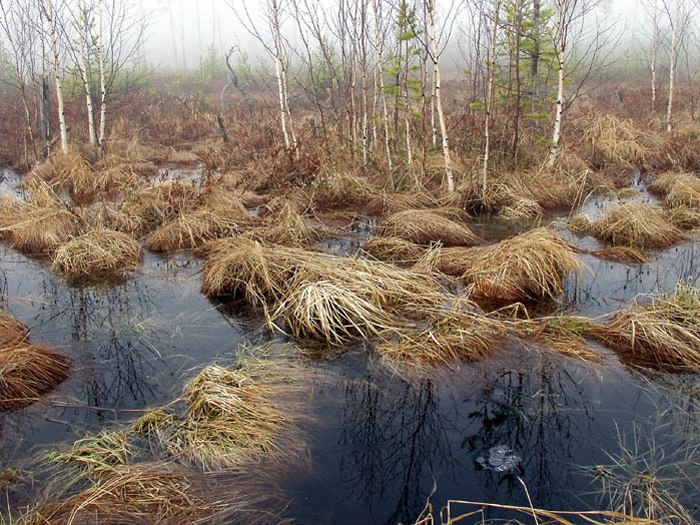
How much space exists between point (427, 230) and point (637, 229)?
303cm

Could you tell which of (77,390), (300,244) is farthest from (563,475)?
(300,244)

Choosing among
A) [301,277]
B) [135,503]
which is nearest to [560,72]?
[301,277]


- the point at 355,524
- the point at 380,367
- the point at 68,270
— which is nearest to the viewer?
the point at 355,524

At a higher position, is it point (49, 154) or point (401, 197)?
point (49, 154)

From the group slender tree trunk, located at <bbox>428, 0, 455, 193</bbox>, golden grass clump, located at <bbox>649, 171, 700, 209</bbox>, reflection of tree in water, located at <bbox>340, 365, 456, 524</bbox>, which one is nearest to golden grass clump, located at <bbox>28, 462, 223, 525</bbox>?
reflection of tree in water, located at <bbox>340, 365, 456, 524</bbox>

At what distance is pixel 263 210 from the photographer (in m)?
10.2

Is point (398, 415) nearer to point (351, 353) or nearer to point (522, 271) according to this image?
point (351, 353)

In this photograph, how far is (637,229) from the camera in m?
8.08

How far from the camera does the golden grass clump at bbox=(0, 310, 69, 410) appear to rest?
4.43m

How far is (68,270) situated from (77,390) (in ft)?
10.9

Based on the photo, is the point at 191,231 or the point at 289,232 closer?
the point at 289,232

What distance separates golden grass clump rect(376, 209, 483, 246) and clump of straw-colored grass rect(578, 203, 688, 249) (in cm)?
191

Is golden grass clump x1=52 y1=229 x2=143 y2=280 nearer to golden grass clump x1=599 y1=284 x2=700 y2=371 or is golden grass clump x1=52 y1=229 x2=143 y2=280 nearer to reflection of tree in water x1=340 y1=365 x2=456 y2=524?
reflection of tree in water x1=340 y1=365 x2=456 y2=524

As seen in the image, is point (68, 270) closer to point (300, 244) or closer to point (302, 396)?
point (300, 244)
